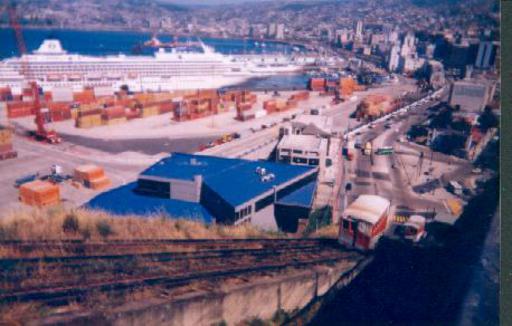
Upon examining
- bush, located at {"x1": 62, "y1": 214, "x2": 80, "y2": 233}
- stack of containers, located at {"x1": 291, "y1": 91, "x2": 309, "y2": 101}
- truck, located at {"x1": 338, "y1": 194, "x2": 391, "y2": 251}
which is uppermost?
bush, located at {"x1": 62, "y1": 214, "x2": 80, "y2": 233}

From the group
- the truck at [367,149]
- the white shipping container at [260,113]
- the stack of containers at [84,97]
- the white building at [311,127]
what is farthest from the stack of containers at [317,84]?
the white building at [311,127]

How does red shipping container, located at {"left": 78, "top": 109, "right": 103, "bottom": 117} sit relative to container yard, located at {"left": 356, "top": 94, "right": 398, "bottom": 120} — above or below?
below

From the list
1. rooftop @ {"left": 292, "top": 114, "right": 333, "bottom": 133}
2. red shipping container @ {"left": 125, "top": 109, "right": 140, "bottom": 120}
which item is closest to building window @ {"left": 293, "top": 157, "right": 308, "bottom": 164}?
rooftop @ {"left": 292, "top": 114, "right": 333, "bottom": 133}

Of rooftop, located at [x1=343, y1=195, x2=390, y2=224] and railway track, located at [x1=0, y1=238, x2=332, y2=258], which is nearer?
railway track, located at [x1=0, y1=238, x2=332, y2=258]

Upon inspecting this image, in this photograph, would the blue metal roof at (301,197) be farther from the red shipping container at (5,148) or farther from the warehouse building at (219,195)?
the red shipping container at (5,148)

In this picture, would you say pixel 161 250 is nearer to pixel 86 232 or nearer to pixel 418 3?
pixel 86 232

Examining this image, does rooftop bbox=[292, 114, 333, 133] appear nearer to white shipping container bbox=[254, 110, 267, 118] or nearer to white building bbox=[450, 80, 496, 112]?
white building bbox=[450, 80, 496, 112]

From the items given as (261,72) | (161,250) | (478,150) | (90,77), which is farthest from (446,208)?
(261,72)
